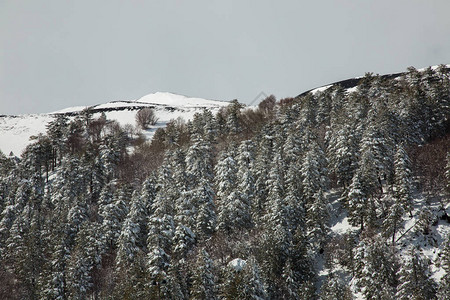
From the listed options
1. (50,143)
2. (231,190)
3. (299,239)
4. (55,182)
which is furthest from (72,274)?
(50,143)

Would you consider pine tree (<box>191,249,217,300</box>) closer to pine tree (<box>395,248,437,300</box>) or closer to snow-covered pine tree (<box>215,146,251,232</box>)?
snow-covered pine tree (<box>215,146,251,232</box>)

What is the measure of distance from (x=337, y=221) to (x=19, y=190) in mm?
58249

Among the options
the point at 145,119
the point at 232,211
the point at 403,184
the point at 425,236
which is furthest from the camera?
the point at 145,119

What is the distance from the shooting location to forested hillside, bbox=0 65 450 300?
35.8m

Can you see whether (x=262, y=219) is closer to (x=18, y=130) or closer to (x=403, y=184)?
(x=403, y=184)

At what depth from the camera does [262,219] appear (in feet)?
161

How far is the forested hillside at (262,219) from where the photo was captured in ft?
118

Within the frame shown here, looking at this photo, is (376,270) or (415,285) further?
(376,270)

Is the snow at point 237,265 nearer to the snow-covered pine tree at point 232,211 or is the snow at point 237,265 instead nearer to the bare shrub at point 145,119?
the snow-covered pine tree at point 232,211

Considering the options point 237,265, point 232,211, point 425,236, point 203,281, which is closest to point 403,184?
point 425,236

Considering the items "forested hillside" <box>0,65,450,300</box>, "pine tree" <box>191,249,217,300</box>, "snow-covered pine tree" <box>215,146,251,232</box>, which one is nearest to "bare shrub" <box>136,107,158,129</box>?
"forested hillside" <box>0,65,450,300</box>

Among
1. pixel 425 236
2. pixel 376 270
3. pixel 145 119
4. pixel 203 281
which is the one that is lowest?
pixel 425 236

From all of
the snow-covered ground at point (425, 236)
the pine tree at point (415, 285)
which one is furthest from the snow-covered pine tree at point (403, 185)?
the pine tree at point (415, 285)

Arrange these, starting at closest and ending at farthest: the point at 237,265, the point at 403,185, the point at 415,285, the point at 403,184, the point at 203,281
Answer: the point at 415,285
the point at 237,265
the point at 203,281
the point at 403,185
the point at 403,184
